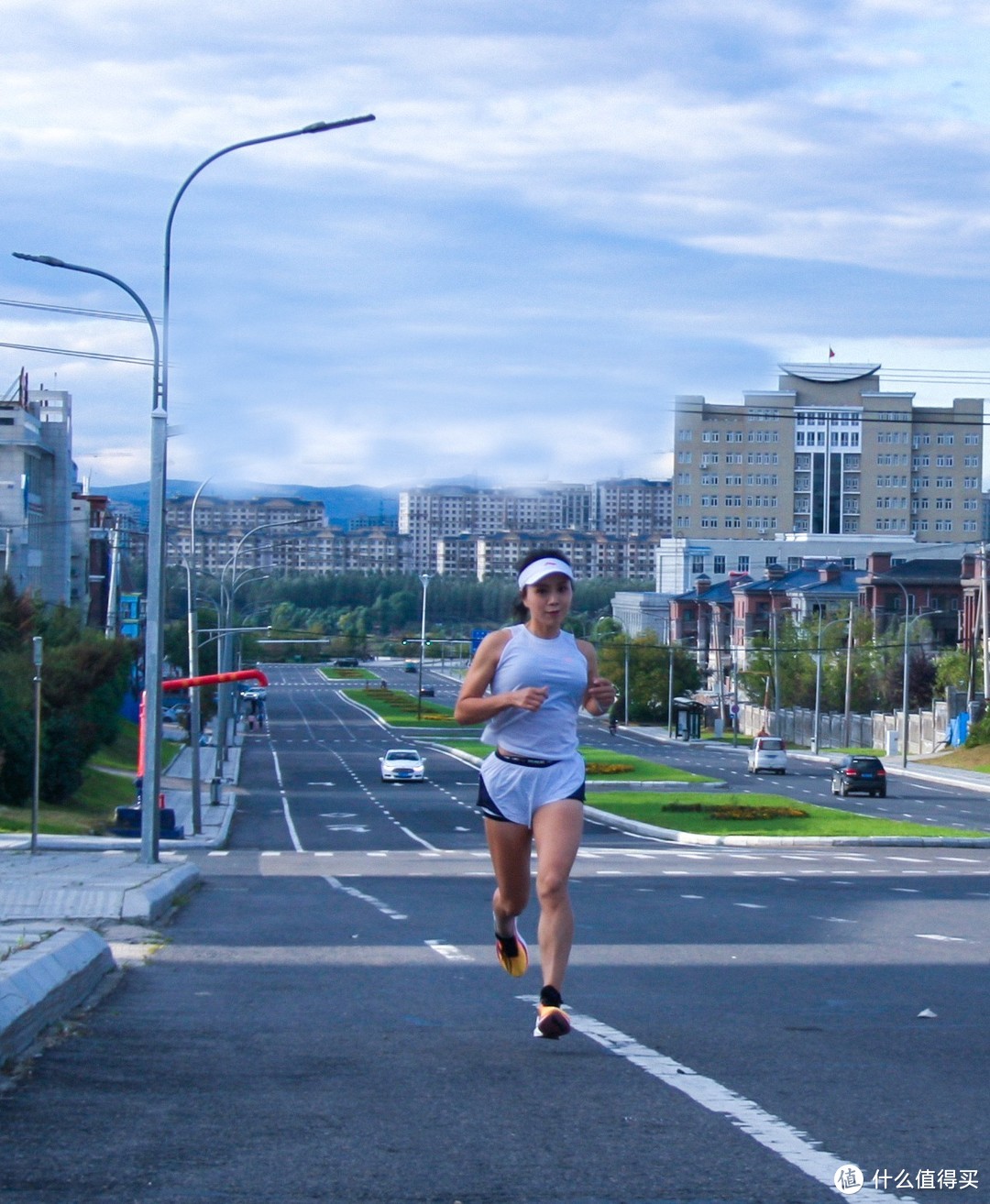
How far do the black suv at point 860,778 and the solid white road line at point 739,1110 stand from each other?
4746cm

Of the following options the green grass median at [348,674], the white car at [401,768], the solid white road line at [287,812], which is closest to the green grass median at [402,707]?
the green grass median at [348,674]

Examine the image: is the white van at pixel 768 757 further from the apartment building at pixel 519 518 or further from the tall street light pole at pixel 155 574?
the tall street light pole at pixel 155 574

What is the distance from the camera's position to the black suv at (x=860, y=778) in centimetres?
5384

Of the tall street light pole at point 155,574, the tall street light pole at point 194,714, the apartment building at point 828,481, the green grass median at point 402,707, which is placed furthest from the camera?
the apartment building at point 828,481

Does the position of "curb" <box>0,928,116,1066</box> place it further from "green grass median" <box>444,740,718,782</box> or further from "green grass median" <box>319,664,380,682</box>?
"green grass median" <box>319,664,380,682</box>

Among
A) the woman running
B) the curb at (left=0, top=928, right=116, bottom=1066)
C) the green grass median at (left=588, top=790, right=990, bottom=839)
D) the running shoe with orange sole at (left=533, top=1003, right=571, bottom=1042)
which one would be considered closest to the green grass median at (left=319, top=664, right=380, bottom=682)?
the green grass median at (left=588, top=790, right=990, bottom=839)

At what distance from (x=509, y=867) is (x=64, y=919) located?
6.73 m

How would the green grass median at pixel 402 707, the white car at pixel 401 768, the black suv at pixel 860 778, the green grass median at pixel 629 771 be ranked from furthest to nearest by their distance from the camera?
the green grass median at pixel 402 707
the white car at pixel 401 768
the green grass median at pixel 629 771
the black suv at pixel 860 778

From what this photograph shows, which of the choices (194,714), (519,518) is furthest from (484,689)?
(194,714)

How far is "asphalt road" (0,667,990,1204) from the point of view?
5086 millimetres

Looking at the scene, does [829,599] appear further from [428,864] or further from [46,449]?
Answer: [428,864]

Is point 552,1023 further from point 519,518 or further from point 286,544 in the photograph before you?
point 286,544

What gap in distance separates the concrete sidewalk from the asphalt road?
0.23m

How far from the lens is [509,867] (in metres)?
7.57
